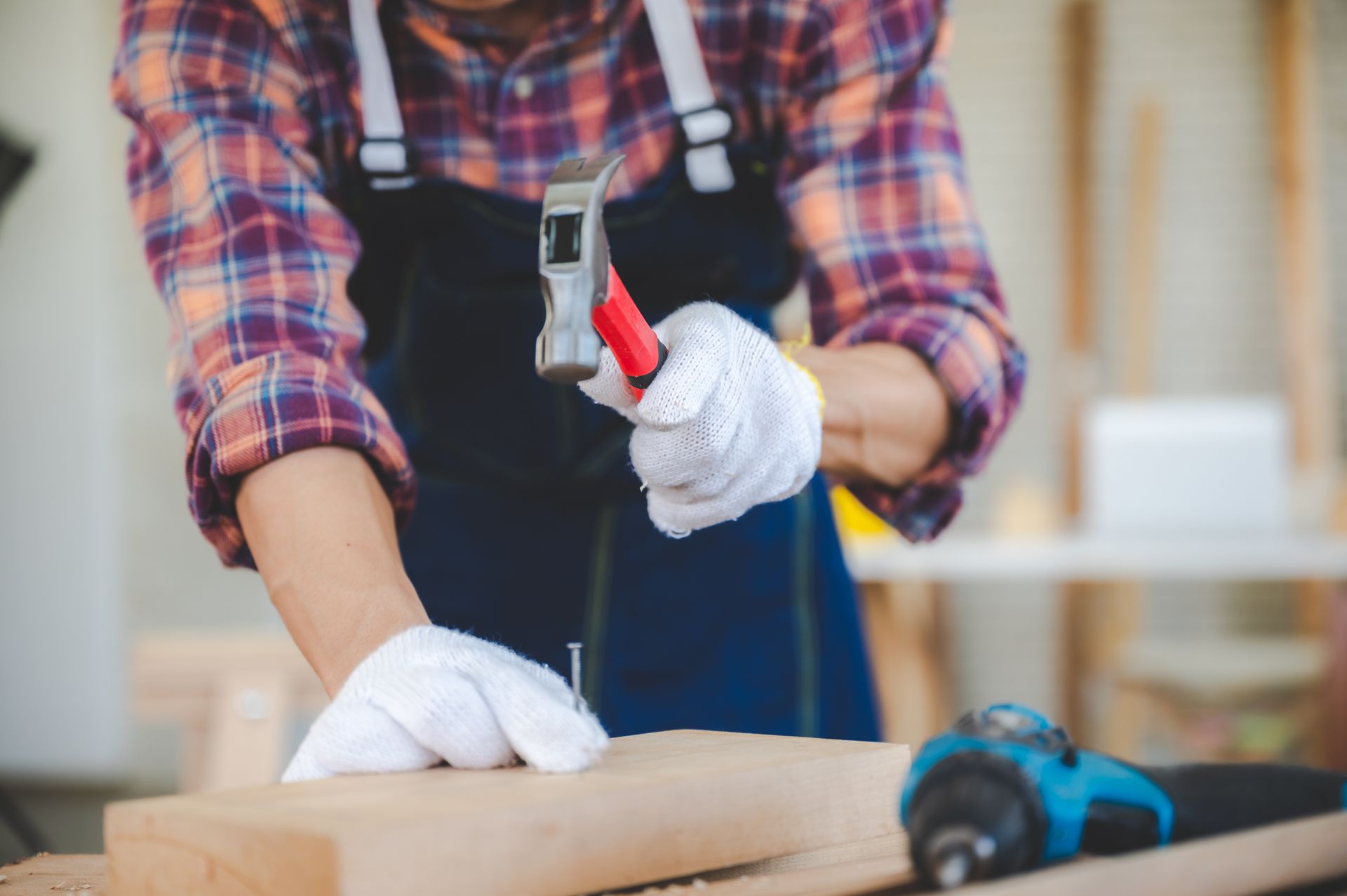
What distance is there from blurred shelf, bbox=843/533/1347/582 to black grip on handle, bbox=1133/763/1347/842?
2429mm

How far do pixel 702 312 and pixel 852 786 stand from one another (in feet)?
1.01

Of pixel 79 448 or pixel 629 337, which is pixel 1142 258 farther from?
pixel 629 337

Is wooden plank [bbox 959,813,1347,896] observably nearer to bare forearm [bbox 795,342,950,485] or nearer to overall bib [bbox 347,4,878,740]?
bare forearm [bbox 795,342,950,485]

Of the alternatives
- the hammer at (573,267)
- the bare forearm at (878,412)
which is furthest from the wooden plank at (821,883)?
the bare forearm at (878,412)

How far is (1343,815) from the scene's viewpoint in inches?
25.5

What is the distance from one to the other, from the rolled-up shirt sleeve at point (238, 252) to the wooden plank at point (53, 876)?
0.26 m

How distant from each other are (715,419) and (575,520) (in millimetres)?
514

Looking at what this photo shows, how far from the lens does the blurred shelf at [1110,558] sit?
309 centimetres

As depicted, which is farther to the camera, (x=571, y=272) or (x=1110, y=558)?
(x=1110, y=558)

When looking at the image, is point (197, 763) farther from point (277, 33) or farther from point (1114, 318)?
point (1114, 318)

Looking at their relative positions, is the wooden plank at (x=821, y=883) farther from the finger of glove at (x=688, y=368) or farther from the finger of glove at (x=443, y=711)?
the finger of glove at (x=688, y=368)

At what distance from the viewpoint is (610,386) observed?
804mm

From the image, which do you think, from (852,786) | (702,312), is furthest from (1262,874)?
(702,312)

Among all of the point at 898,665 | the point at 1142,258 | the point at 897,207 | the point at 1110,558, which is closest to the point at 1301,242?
the point at 1142,258
